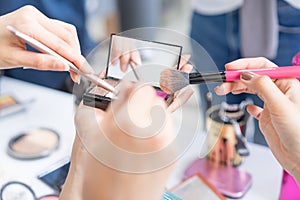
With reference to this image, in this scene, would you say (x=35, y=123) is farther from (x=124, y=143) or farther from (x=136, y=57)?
(x=124, y=143)

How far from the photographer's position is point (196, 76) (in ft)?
1.63

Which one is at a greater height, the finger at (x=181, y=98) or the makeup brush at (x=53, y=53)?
the makeup brush at (x=53, y=53)

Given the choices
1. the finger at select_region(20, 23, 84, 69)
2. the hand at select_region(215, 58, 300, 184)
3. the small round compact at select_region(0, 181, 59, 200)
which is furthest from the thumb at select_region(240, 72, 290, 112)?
the small round compact at select_region(0, 181, 59, 200)

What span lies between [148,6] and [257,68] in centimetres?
153

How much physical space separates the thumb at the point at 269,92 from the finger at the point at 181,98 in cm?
8

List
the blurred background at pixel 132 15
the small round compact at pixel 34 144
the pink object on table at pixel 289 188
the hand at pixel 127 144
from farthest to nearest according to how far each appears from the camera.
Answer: the blurred background at pixel 132 15 → the small round compact at pixel 34 144 → the pink object on table at pixel 289 188 → the hand at pixel 127 144

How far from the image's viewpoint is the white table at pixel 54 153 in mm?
665

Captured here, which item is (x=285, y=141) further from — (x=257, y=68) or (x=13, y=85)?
(x=13, y=85)

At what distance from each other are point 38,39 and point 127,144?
0.21 meters

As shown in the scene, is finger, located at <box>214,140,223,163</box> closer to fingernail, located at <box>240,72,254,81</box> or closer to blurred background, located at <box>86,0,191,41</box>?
fingernail, located at <box>240,72,254,81</box>

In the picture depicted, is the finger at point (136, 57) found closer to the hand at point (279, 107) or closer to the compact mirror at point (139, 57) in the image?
the compact mirror at point (139, 57)

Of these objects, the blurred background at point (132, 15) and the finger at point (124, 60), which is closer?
the finger at point (124, 60)

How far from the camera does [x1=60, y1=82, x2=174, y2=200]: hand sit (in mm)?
377

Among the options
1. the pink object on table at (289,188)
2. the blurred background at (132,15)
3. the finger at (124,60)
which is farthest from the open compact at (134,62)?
the blurred background at (132,15)
